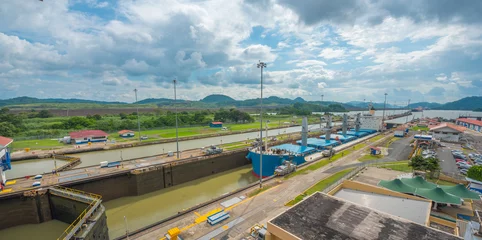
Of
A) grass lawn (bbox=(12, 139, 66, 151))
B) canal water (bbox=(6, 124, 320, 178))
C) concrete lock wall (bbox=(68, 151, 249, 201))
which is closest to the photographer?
concrete lock wall (bbox=(68, 151, 249, 201))

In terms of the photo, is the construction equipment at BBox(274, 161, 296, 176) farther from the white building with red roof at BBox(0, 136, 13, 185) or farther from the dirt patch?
the white building with red roof at BBox(0, 136, 13, 185)

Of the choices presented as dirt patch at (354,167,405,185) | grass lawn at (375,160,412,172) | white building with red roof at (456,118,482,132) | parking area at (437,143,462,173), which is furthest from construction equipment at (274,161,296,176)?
white building with red roof at (456,118,482,132)

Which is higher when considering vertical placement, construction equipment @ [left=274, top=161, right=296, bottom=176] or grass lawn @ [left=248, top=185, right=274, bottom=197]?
construction equipment @ [left=274, top=161, right=296, bottom=176]

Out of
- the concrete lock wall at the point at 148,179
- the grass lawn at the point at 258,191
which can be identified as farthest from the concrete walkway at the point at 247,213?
the concrete lock wall at the point at 148,179

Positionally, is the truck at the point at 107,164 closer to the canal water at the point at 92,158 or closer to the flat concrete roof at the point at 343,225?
the canal water at the point at 92,158

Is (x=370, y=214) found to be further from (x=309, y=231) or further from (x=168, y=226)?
(x=168, y=226)

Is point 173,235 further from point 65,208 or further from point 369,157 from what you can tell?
point 369,157
